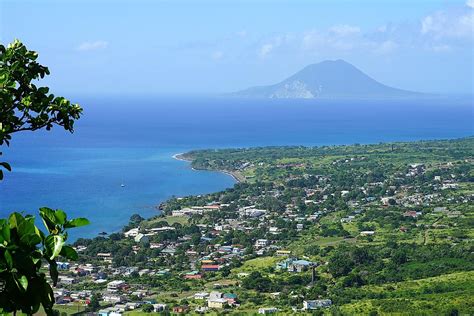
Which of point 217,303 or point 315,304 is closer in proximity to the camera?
point 315,304

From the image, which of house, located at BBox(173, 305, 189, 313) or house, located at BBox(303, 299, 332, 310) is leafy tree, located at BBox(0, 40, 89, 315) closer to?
house, located at BBox(173, 305, 189, 313)

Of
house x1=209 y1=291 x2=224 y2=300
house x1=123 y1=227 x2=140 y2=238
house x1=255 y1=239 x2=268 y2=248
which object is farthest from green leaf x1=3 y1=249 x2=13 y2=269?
house x1=123 y1=227 x2=140 y2=238

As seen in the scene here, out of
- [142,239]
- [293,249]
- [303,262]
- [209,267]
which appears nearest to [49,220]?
[303,262]

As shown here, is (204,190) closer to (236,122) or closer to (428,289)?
(428,289)

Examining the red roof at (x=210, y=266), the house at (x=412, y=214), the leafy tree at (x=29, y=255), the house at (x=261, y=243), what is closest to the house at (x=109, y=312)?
the red roof at (x=210, y=266)

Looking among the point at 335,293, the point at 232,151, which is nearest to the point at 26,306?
the point at 335,293

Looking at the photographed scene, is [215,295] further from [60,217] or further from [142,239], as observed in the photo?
[60,217]
